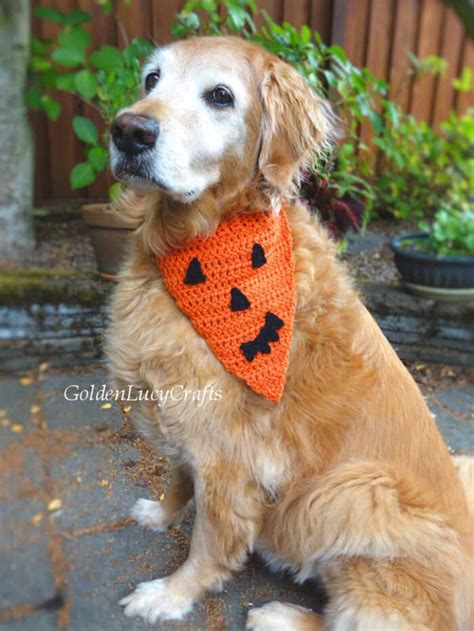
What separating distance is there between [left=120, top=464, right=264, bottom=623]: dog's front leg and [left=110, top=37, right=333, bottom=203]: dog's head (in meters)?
0.86

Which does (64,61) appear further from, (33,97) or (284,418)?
(284,418)

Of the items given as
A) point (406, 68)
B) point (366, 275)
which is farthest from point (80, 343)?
point (406, 68)

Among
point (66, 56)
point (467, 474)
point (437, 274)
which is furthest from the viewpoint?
point (437, 274)

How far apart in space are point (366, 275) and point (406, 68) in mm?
2251

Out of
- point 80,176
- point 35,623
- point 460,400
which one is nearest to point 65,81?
point 80,176

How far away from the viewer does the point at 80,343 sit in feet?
2.54

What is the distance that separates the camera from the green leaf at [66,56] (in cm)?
41

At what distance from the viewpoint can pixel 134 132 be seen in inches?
54.2

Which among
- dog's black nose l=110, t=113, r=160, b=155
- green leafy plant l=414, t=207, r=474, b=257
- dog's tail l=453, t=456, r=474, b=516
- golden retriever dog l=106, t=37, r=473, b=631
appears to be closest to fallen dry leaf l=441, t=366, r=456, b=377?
green leafy plant l=414, t=207, r=474, b=257

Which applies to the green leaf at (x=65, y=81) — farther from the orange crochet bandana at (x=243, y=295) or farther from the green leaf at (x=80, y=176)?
the orange crochet bandana at (x=243, y=295)

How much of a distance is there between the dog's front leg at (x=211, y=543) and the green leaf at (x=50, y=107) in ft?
4.28

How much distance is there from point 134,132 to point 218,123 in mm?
294

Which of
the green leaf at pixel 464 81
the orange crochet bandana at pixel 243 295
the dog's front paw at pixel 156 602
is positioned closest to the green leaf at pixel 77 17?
the orange crochet bandana at pixel 243 295

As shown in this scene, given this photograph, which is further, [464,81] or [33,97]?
[464,81]
